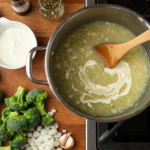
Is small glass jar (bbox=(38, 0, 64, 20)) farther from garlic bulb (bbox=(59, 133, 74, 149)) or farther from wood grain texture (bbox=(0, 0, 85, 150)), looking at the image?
garlic bulb (bbox=(59, 133, 74, 149))

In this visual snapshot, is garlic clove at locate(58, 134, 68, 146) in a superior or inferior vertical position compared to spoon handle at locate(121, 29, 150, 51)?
inferior

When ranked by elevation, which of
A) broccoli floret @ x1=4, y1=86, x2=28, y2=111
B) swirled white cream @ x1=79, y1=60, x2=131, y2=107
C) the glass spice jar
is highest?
the glass spice jar

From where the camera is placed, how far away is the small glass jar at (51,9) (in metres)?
1.47

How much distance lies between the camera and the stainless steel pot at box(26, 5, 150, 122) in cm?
122

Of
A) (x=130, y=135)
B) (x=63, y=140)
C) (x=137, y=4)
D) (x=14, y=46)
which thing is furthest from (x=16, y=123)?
(x=137, y=4)

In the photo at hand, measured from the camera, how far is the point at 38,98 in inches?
55.7

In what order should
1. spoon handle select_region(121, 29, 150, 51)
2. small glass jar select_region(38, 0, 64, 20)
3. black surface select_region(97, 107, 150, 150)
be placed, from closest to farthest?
spoon handle select_region(121, 29, 150, 51), black surface select_region(97, 107, 150, 150), small glass jar select_region(38, 0, 64, 20)

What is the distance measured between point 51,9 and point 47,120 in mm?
483

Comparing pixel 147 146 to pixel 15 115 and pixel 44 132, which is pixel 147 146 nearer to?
pixel 44 132

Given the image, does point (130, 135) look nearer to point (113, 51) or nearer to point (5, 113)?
point (113, 51)

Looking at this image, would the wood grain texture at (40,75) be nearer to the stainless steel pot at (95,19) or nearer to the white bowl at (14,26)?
the white bowl at (14,26)

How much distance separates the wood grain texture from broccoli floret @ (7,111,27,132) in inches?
3.8

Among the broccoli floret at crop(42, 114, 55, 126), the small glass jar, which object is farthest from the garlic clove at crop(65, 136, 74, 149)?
the small glass jar

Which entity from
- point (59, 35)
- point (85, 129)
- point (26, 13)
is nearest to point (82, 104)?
point (85, 129)
